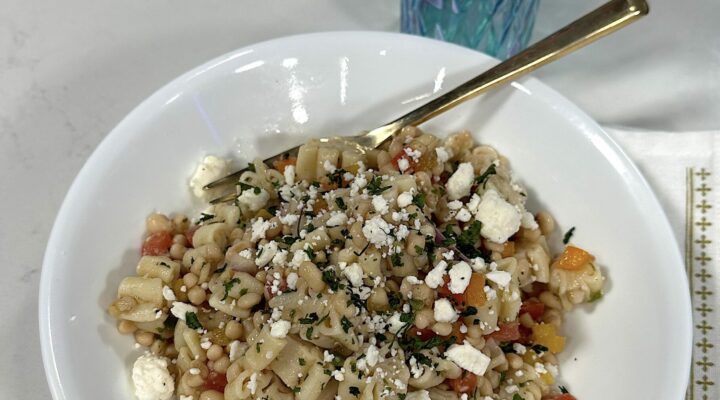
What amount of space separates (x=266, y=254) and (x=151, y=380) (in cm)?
56

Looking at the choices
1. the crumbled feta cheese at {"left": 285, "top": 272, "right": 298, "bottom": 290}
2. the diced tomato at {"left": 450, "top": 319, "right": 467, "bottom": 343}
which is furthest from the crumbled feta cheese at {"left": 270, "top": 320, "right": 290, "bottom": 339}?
the diced tomato at {"left": 450, "top": 319, "right": 467, "bottom": 343}

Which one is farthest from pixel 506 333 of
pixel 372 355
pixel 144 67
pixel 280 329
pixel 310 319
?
pixel 144 67

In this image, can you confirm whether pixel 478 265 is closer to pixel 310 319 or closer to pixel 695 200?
pixel 310 319

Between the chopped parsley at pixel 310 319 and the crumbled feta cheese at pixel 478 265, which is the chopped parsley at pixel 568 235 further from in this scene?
the chopped parsley at pixel 310 319

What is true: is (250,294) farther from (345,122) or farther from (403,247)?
(345,122)

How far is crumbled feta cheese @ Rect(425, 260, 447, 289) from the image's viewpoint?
2.16 metres

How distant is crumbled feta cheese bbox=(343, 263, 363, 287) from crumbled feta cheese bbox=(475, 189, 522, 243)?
51 cm

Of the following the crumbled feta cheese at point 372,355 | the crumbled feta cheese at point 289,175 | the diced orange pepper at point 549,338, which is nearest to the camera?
the crumbled feta cheese at point 372,355

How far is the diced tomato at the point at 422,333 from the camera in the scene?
2.21 metres

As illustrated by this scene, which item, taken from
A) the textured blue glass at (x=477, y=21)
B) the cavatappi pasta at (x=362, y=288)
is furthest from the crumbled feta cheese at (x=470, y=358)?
the textured blue glass at (x=477, y=21)

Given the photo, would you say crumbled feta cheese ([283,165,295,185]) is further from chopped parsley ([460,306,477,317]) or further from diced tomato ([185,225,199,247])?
chopped parsley ([460,306,477,317])

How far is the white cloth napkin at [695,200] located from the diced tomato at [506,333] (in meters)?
0.79

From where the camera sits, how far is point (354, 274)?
85.3 inches

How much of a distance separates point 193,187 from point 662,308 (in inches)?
69.9
